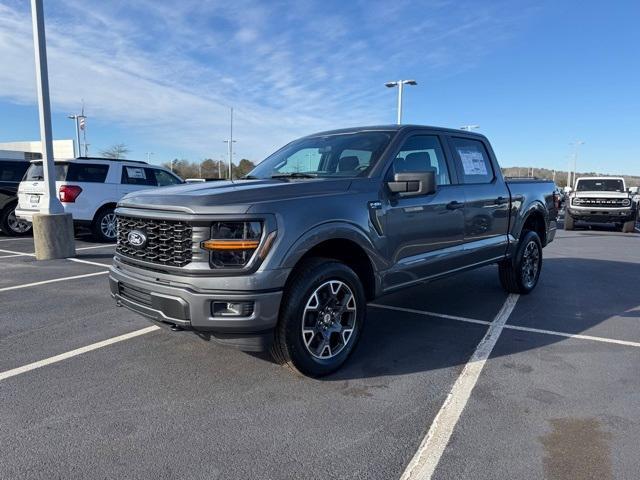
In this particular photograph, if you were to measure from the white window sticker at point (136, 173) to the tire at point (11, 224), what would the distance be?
318 cm

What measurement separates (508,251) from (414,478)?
4080 mm

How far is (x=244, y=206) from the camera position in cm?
313

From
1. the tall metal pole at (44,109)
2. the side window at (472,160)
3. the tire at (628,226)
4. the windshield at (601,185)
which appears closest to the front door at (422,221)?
the side window at (472,160)

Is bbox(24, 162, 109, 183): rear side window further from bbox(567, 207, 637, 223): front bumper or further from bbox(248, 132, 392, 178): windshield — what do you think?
bbox(567, 207, 637, 223): front bumper

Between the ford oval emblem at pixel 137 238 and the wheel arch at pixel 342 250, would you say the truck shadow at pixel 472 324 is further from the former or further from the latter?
the ford oval emblem at pixel 137 238

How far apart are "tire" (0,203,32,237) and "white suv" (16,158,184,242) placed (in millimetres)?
1561

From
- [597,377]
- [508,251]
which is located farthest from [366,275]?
[508,251]

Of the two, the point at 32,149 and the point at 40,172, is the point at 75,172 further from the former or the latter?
the point at 32,149

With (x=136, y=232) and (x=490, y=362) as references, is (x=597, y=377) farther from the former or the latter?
(x=136, y=232)

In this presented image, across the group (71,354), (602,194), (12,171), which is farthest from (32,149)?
(71,354)

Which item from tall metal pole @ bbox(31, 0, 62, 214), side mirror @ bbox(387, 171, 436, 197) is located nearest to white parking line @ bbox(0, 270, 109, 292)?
tall metal pole @ bbox(31, 0, 62, 214)

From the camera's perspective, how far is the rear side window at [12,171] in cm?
1201

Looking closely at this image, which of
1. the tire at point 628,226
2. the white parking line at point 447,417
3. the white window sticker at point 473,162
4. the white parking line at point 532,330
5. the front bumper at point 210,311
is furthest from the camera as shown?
the tire at point 628,226

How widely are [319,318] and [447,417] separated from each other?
44.0 inches
